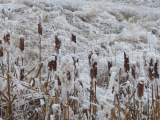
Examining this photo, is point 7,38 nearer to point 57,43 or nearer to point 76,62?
point 57,43

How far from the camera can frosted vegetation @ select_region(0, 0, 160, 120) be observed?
1.54 m

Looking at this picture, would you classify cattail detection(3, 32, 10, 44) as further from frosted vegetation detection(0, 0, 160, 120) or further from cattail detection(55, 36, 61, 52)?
cattail detection(55, 36, 61, 52)

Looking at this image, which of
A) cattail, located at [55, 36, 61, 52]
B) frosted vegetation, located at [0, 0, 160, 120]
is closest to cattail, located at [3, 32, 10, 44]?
frosted vegetation, located at [0, 0, 160, 120]

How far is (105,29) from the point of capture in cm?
671

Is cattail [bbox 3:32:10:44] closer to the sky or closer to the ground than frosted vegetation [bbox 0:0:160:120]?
closer to the sky

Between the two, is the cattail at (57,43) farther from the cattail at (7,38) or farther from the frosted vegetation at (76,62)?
the cattail at (7,38)

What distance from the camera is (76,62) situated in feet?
6.32

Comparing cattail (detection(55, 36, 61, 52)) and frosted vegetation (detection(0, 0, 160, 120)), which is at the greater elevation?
cattail (detection(55, 36, 61, 52))

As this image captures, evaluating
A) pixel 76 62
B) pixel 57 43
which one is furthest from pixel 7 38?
pixel 76 62

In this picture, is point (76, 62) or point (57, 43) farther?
point (76, 62)

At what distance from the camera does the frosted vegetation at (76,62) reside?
1.54m

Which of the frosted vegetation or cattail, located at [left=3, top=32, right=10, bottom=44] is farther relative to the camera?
cattail, located at [left=3, top=32, right=10, bottom=44]

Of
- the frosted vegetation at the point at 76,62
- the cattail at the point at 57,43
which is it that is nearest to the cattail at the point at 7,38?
the frosted vegetation at the point at 76,62

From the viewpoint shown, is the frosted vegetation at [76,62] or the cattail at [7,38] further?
the cattail at [7,38]
